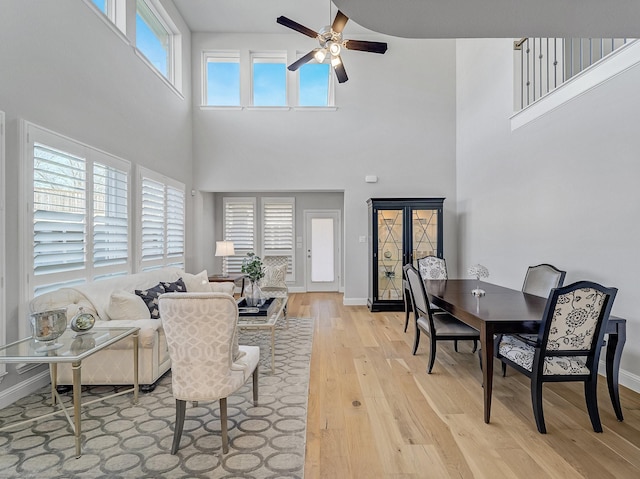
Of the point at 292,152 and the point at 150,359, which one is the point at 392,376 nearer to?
the point at 150,359

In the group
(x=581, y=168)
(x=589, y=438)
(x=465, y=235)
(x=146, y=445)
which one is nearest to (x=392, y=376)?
(x=589, y=438)

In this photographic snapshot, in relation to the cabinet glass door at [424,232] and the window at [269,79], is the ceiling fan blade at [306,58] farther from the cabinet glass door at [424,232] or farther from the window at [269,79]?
the cabinet glass door at [424,232]

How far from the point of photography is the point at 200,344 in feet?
6.31

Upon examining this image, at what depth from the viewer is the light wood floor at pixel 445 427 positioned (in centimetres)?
187

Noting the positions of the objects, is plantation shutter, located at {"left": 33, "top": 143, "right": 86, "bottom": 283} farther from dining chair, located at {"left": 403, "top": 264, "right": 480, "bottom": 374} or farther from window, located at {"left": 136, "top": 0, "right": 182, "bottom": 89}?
dining chair, located at {"left": 403, "top": 264, "right": 480, "bottom": 374}

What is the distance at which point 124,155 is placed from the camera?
3951 millimetres

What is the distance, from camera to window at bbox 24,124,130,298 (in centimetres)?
271

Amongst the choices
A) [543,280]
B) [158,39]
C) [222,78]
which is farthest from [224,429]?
[222,78]

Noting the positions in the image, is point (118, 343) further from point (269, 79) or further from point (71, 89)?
point (269, 79)

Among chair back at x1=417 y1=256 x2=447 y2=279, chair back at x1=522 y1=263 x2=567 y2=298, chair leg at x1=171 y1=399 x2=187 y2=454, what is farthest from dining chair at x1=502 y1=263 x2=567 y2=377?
chair leg at x1=171 y1=399 x2=187 y2=454

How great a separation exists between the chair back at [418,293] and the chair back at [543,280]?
118 centimetres

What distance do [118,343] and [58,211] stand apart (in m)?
1.33

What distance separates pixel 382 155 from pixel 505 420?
15.8ft

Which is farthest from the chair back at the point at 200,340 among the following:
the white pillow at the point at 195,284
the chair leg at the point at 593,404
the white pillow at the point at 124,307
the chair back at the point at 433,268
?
the chair back at the point at 433,268
